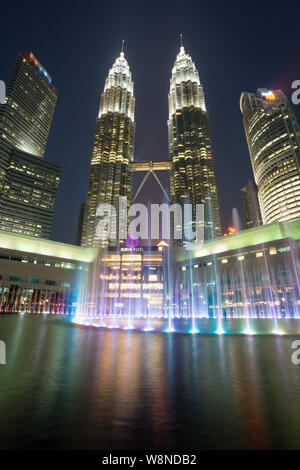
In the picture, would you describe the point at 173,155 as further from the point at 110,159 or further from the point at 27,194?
the point at 27,194

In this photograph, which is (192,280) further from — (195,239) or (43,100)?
(43,100)

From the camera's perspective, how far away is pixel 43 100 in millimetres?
177625

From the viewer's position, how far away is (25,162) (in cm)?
14100

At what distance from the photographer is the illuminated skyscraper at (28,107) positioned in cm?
14738

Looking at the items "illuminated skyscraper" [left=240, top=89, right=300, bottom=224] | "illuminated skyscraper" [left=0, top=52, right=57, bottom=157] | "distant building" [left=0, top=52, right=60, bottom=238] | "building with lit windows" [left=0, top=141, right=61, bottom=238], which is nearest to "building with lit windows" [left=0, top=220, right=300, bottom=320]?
"illuminated skyscraper" [left=240, top=89, right=300, bottom=224]

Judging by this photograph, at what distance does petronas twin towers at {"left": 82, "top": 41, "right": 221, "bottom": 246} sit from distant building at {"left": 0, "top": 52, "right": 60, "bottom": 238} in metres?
38.1

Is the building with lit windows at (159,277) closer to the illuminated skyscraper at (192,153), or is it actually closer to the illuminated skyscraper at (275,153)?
the illuminated skyscraper at (192,153)

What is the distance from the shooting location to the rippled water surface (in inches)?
114

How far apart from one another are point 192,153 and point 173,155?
40.5 ft

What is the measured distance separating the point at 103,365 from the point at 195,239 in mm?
113794

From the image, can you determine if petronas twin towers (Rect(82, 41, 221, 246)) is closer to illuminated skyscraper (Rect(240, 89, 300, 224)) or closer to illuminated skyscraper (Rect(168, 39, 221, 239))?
illuminated skyscraper (Rect(168, 39, 221, 239))
